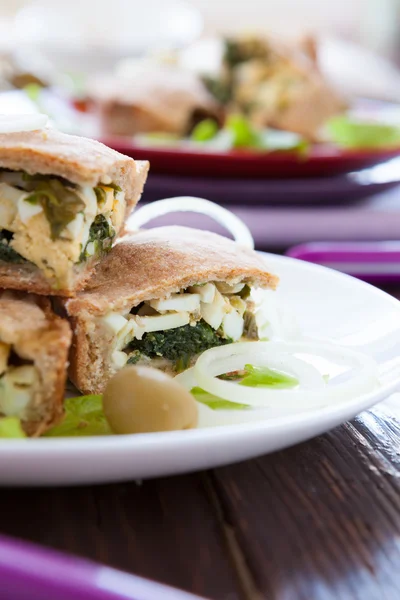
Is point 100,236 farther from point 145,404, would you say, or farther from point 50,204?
point 145,404

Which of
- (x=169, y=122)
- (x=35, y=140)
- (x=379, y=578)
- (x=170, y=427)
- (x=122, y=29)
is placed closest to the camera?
(x=379, y=578)

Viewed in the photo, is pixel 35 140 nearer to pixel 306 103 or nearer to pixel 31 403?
pixel 31 403

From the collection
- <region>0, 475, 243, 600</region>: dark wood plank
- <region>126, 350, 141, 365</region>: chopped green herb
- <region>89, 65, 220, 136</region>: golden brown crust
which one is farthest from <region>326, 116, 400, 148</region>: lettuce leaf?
<region>0, 475, 243, 600</region>: dark wood plank

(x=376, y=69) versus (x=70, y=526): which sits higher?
(x=70, y=526)

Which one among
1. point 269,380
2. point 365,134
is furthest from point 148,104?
point 269,380

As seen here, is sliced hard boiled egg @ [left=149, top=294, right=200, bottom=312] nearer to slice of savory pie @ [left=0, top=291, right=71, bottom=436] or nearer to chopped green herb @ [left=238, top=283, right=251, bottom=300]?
chopped green herb @ [left=238, top=283, right=251, bottom=300]

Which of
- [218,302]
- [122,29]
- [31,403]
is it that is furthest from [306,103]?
[31,403]
